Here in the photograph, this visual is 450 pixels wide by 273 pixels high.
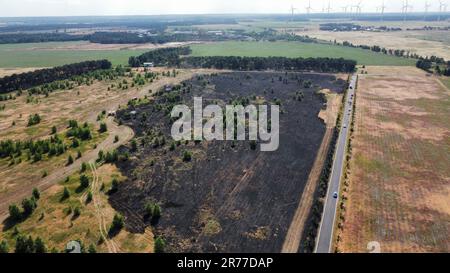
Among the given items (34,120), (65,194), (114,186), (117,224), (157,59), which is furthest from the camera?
(157,59)

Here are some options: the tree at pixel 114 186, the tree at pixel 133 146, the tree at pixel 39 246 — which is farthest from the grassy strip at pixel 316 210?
the tree at pixel 133 146

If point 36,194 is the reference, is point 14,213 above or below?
below

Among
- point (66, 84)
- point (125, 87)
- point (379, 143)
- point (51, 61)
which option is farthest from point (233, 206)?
point (51, 61)

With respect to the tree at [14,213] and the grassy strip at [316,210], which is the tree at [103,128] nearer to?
the tree at [14,213]

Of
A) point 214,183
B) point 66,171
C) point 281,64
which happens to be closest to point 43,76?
point 66,171

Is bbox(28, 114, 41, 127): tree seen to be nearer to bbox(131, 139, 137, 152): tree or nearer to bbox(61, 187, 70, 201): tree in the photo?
bbox(131, 139, 137, 152): tree

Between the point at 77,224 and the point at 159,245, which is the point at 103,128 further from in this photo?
the point at 159,245

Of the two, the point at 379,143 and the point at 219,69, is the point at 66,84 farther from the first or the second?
the point at 379,143
